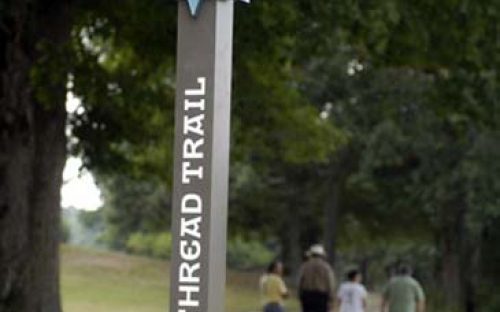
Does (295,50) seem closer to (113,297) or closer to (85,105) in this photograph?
(85,105)

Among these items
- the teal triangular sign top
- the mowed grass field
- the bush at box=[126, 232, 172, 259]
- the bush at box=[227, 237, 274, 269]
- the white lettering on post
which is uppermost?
the bush at box=[126, 232, 172, 259]

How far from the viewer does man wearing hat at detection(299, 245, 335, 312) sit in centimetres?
1922

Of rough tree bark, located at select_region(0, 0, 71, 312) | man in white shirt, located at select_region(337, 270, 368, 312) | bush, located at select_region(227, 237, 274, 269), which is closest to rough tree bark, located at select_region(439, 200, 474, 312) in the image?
man in white shirt, located at select_region(337, 270, 368, 312)

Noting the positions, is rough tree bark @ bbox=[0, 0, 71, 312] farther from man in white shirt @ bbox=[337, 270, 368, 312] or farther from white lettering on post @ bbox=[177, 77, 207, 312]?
white lettering on post @ bbox=[177, 77, 207, 312]

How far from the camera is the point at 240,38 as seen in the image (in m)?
16.3

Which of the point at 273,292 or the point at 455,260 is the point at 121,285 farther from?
the point at 273,292

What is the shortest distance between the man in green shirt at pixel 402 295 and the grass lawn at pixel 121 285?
14424 mm

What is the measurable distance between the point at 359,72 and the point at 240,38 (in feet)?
53.9

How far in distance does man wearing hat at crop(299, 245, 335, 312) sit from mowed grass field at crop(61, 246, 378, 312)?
13219 millimetres

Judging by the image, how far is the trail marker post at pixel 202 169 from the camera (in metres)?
6.32

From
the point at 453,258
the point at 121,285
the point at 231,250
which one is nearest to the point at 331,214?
the point at 453,258

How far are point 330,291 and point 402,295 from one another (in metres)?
1.61

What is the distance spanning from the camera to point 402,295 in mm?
18125

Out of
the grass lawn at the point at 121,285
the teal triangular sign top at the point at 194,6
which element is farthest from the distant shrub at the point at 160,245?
the teal triangular sign top at the point at 194,6
